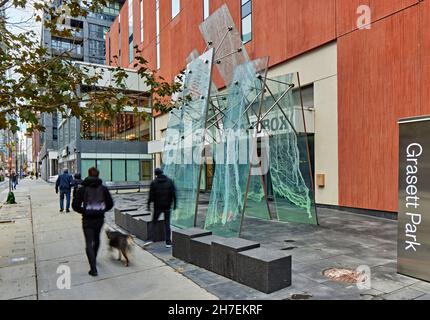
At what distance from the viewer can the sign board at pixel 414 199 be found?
195 inches

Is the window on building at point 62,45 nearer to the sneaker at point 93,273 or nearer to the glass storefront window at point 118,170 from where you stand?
the sneaker at point 93,273

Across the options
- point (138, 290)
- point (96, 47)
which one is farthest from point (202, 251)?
point (96, 47)

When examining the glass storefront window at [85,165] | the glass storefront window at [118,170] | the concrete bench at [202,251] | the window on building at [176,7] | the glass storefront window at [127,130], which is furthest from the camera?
the glass storefront window at [127,130]

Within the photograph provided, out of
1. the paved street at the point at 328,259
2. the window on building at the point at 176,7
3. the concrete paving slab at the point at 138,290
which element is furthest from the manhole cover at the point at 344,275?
the window on building at the point at 176,7

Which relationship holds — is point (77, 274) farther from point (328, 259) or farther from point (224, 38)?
point (224, 38)

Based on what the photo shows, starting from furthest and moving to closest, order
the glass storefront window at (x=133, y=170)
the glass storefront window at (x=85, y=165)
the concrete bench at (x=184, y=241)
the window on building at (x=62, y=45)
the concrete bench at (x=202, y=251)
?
the glass storefront window at (x=133, y=170) < the glass storefront window at (x=85, y=165) < the window on building at (x=62, y=45) < the concrete bench at (x=184, y=241) < the concrete bench at (x=202, y=251)

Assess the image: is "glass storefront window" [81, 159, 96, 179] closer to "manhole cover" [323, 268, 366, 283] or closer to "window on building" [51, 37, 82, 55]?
"window on building" [51, 37, 82, 55]

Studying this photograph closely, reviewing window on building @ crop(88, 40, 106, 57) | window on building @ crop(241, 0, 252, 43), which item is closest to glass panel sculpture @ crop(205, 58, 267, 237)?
window on building @ crop(241, 0, 252, 43)

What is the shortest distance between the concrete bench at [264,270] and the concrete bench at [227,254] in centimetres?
12

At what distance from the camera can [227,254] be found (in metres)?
5.47

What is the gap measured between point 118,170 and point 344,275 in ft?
99.1

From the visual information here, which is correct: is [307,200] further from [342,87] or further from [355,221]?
[342,87]

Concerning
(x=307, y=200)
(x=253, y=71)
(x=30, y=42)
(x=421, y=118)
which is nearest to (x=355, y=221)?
(x=307, y=200)

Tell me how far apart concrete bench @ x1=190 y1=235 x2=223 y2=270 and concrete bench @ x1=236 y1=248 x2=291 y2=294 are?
0.83 meters
